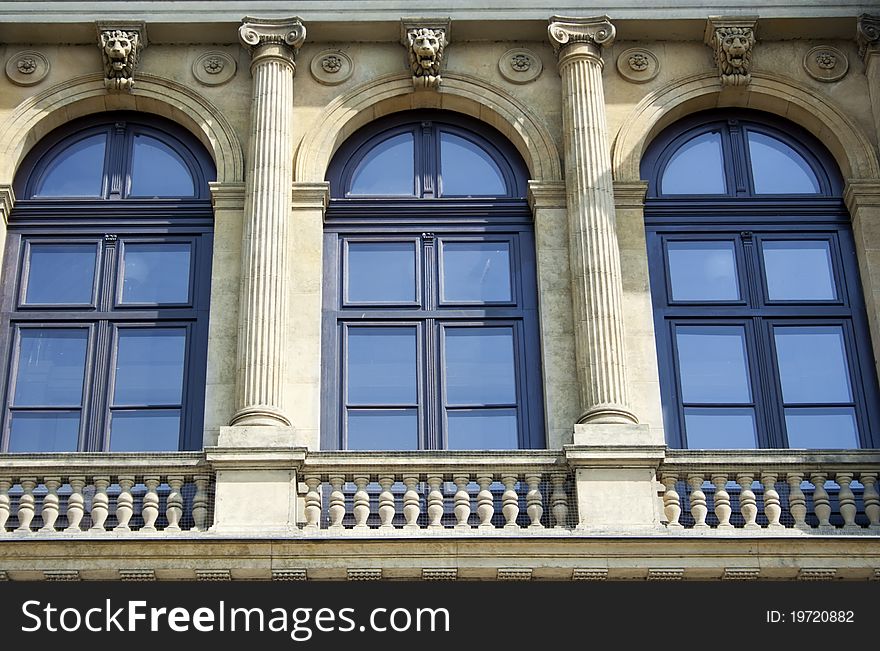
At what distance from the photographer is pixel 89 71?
21.6m

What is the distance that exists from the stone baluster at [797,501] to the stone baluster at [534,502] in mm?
2600

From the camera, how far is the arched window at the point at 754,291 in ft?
65.0

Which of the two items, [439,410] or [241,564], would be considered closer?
[241,564]

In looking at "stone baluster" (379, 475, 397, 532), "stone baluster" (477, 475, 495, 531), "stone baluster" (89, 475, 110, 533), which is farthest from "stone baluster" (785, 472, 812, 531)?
"stone baluster" (89, 475, 110, 533)

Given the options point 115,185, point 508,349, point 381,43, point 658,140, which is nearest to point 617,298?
point 508,349

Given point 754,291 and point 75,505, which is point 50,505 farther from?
point 754,291

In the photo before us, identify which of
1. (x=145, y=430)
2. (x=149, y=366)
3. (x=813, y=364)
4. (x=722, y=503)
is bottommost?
(x=722, y=503)

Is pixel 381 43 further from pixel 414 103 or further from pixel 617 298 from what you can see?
pixel 617 298

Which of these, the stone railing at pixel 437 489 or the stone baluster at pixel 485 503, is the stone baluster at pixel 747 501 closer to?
the stone railing at pixel 437 489

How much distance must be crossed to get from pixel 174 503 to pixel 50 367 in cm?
301

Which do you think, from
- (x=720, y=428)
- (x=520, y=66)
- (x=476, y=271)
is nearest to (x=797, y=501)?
(x=720, y=428)

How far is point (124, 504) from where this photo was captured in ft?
58.8

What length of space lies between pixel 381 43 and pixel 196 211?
322cm

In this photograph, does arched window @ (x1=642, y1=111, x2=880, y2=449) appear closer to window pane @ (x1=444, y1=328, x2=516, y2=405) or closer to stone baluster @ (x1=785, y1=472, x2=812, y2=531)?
stone baluster @ (x1=785, y1=472, x2=812, y2=531)
